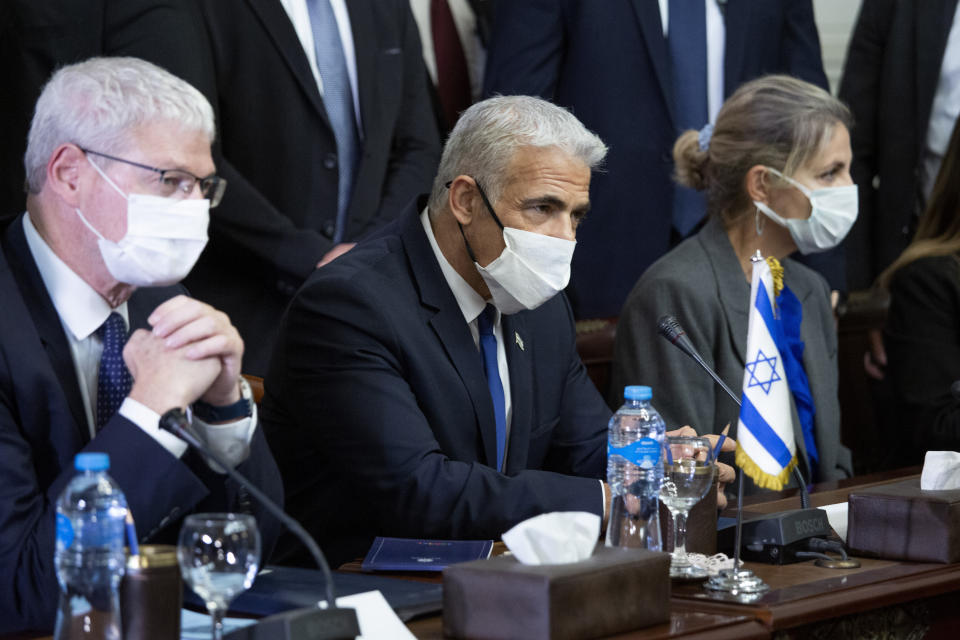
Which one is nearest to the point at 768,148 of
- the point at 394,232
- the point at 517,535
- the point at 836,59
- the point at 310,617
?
the point at 394,232

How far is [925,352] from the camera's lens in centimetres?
393

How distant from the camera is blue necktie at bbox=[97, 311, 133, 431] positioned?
2281 mm

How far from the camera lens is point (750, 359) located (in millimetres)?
2500

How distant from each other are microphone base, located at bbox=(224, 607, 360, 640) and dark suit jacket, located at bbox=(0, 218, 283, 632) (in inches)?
15.5

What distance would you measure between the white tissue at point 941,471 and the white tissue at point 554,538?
89 centimetres

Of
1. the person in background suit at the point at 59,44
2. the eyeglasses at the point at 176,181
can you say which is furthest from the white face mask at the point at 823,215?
the eyeglasses at the point at 176,181

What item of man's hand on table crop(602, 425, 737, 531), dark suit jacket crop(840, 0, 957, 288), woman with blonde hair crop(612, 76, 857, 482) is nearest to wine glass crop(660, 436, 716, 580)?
man's hand on table crop(602, 425, 737, 531)

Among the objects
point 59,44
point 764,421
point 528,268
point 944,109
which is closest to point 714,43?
point 944,109

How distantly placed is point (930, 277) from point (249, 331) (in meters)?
1.91

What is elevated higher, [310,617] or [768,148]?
[768,148]

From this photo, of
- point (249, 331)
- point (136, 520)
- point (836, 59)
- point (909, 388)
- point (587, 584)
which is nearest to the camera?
point (587, 584)

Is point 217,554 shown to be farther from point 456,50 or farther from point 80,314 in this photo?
point 456,50

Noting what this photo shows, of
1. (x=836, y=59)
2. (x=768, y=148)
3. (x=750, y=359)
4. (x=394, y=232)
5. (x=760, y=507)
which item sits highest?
(x=836, y=59)

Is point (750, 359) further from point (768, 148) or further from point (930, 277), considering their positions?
point (930, 277)
